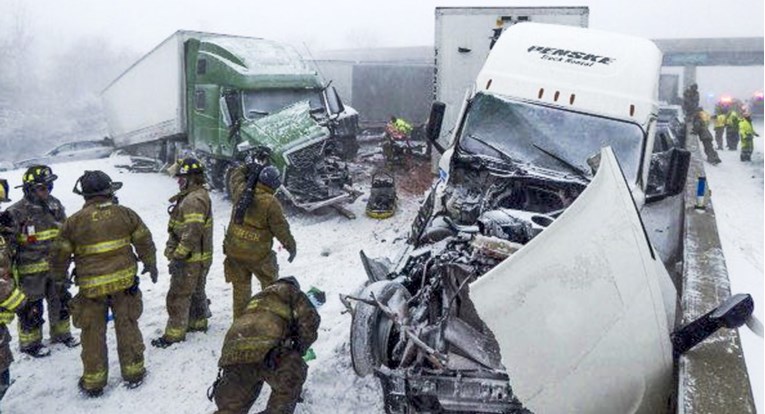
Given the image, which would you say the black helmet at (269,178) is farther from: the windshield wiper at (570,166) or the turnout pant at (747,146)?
the turnout pant at (747,146)

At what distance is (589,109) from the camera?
20.6 feet

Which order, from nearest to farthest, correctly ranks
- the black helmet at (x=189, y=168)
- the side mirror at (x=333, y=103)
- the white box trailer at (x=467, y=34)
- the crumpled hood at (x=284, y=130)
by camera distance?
the black helmet at (x=189, y=168)
the white box trailer at (x=467, y=34)
the crumpled hood at (x=284, y=130)
the side mirror at (x=333, y=103)

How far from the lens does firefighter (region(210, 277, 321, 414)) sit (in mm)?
3805

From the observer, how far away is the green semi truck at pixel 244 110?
9969mm

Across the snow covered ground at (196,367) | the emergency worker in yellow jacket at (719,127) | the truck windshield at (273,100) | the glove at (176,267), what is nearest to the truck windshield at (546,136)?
the snow covered ground at (196,367)

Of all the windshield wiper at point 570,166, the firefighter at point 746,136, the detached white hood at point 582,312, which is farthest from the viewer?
the firefighter at point 746,136

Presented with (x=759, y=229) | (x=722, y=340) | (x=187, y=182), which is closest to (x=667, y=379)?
(x=722, y=340)

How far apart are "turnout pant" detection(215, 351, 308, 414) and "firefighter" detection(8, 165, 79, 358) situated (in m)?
2.39

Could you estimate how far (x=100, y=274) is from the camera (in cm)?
470

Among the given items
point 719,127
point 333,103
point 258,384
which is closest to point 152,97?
point 333,103

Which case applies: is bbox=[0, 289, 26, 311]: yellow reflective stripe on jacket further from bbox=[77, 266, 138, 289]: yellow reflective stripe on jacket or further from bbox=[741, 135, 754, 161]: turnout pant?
bbox=[741, 135, 754, 161]: turnout pant

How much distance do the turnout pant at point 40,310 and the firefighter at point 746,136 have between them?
46.8ft

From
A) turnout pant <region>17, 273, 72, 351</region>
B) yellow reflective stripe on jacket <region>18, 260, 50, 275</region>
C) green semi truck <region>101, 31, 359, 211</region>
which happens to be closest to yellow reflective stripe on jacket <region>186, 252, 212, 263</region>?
turnout pant <region>17, 273, 72, 351</region>

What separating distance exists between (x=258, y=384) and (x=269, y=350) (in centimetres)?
30
